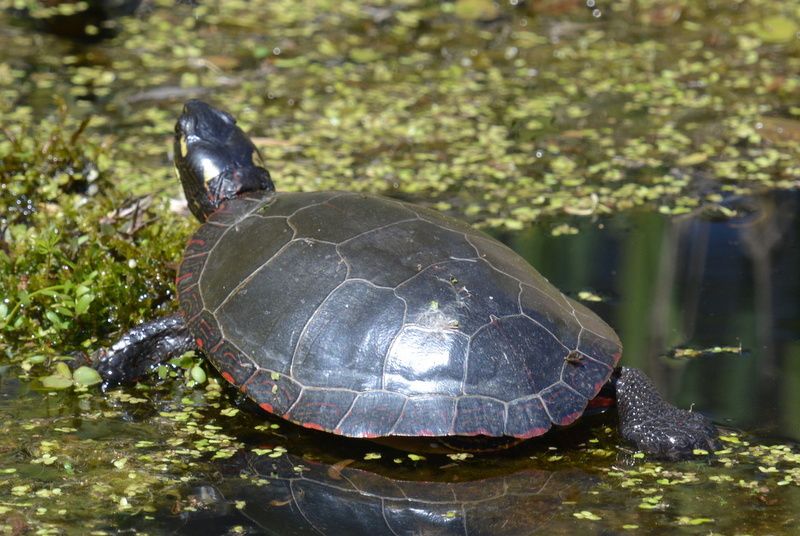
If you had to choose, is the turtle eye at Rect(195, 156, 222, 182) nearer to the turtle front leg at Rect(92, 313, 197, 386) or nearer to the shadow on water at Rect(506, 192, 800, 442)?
the turtle front leg at Rect(92, 313, 197, 386)

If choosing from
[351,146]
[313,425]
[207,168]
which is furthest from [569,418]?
[351,146]

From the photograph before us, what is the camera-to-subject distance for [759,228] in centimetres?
542

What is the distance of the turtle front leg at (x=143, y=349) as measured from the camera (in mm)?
4082

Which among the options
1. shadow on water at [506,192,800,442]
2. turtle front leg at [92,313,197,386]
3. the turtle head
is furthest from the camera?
the turtle head

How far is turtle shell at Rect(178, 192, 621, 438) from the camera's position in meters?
3.29

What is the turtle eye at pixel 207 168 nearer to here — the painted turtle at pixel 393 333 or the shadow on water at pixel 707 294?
the painted turtle at pixel 393 333

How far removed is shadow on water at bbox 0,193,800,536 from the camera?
3.04 metres

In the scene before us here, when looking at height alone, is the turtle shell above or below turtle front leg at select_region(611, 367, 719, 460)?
above

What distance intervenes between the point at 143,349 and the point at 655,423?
239 centimetres

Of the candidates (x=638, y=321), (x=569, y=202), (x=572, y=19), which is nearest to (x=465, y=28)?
(x=572, y=19)

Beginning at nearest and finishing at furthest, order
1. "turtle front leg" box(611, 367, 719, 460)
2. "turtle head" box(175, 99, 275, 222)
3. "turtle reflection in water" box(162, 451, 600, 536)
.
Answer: "turtle reflection in water" box(162, 451, 600, 536)
"turtle front leg" box(611, 367, 719, 460)
"turtle head" box(175, 99, 275, 222)

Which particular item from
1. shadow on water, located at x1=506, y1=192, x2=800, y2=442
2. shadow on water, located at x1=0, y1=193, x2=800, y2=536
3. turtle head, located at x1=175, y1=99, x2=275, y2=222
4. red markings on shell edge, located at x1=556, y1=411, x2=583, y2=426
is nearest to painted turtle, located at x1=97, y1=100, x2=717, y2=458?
red markings on shell edge, located at x1=556, y1=411, x2=583, y2=426

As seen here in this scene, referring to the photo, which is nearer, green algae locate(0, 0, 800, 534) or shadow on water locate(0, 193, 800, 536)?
shadow on water locate(0, 193, 800, 536)

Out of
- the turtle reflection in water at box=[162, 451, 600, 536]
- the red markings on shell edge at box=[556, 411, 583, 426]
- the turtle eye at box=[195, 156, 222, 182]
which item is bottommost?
the turtle reflection in water at box=[162, 451, 600, 536]
